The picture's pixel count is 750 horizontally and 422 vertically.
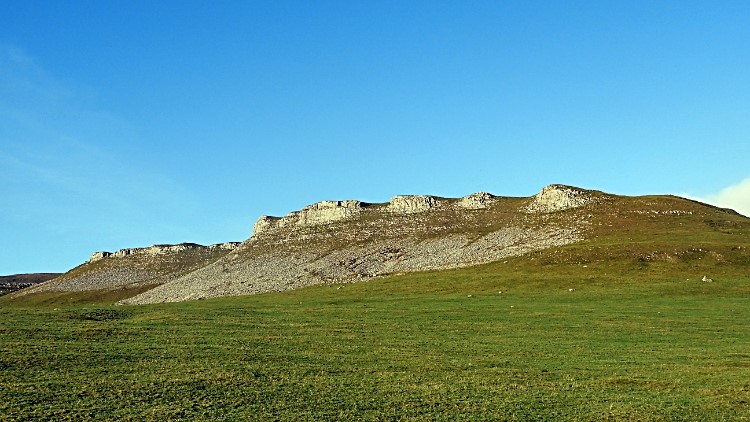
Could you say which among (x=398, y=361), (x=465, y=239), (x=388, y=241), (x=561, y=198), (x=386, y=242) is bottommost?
(x=398, y=361)

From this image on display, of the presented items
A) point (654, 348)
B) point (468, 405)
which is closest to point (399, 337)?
point (654, 348)

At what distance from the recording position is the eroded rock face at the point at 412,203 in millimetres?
189750

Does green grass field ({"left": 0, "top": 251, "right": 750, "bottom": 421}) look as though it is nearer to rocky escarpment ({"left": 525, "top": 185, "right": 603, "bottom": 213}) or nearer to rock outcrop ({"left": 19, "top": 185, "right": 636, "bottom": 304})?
rock outcrop ({"left": 19, "top": 185, "right": 636, "bottom": 304})

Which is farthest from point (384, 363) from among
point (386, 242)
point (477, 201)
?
point (477, 201)

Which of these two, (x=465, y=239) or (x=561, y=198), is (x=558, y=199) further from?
A: (x=465, y=239)

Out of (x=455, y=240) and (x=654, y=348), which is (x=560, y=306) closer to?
(x=654, y=348)

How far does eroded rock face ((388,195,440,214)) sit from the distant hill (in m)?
0.31

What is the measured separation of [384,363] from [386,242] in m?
Answer: 129

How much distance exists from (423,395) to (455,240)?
126252mm

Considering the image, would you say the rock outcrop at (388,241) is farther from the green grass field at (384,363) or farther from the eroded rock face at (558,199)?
the green grass field at (384,363)

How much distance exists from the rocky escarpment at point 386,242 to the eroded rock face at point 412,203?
31 cm

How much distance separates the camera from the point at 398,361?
32375mm

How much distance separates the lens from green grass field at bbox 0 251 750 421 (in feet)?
73.9

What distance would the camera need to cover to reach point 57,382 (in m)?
25.1
